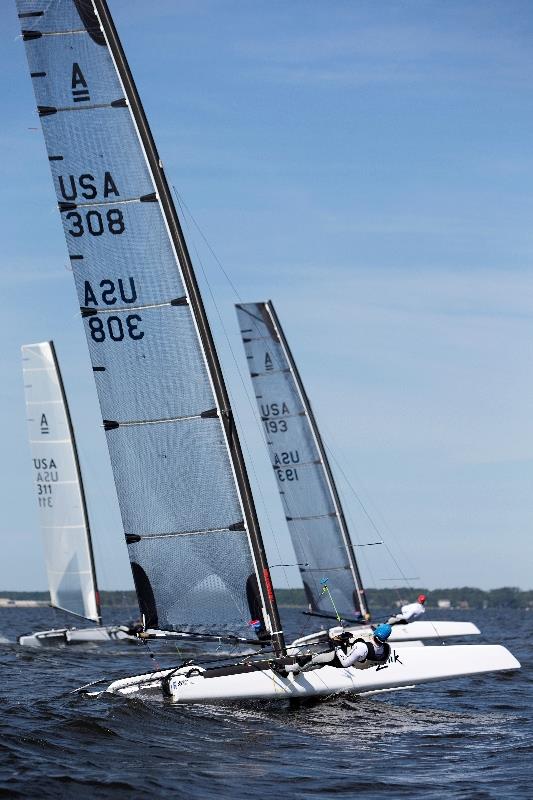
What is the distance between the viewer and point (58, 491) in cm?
3156

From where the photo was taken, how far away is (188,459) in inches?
595

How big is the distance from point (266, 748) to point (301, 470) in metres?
15.5

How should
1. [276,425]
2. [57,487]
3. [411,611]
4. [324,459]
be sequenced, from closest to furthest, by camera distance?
[411,611], [324,459], [276,425], [57,487]

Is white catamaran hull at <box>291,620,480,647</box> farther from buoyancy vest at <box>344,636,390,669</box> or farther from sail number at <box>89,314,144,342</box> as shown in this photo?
sail number at <box>89,314,144,342</box>

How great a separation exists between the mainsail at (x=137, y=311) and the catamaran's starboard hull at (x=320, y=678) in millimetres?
828

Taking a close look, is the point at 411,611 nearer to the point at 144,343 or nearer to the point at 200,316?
the point at 200,316

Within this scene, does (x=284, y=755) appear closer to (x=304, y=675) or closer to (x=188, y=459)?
(x=304, y=675)

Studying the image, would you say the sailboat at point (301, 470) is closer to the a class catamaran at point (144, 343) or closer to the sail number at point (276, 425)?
the sail number at point (276, 425)

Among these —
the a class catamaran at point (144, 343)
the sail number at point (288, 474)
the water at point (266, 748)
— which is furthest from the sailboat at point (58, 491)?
the a class catamaran at point (144, 343)

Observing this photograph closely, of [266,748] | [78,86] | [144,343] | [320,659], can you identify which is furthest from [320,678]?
[78,86]

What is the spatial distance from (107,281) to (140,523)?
3.01 meters

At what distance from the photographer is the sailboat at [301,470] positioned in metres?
27.2

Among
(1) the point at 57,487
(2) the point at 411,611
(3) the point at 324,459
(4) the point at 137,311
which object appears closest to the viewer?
(4) the point at 137,311

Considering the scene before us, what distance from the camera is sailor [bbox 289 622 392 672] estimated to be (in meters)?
14.6
